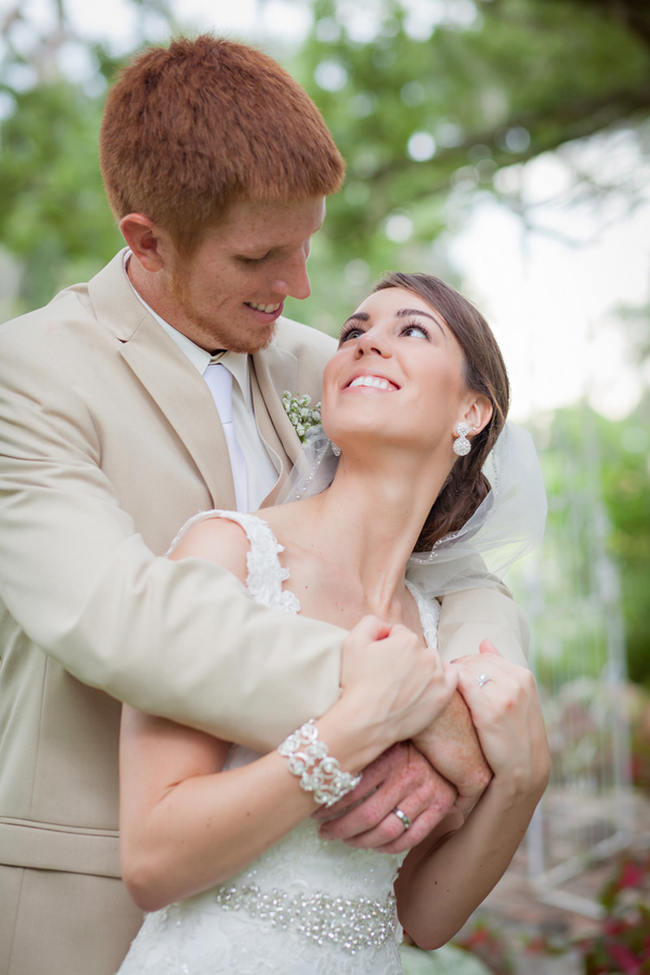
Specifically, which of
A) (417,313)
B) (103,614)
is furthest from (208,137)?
(103,614)

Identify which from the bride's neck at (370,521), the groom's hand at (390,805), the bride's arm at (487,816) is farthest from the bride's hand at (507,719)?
the bride's neck at (370,521)

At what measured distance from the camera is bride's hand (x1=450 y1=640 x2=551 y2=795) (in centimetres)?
212

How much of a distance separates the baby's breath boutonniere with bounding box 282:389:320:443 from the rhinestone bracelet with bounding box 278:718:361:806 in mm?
984

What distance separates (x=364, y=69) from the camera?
6812 millimetres

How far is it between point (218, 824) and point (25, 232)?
5.12 meters

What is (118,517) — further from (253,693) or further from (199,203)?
(199,203)

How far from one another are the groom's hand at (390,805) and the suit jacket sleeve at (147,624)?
219 millimetres

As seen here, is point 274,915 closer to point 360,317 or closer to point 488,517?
point 488,517

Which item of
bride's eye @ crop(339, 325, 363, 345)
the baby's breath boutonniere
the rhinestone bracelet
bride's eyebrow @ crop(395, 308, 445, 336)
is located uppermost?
bride's eyebrow @ crop(395, 308, 445, 336)

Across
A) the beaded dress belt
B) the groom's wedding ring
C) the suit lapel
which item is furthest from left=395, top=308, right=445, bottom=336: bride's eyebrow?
the beaded dress belt

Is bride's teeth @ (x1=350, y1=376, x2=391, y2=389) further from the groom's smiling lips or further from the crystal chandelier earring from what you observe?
the crystal chandelier earring

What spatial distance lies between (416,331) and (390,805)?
1072 mm

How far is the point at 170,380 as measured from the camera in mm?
2348

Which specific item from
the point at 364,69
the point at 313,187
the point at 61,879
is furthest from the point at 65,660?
the point at 364,69
